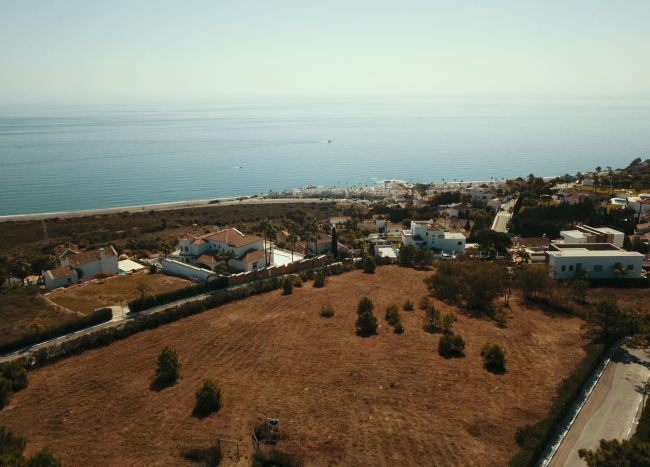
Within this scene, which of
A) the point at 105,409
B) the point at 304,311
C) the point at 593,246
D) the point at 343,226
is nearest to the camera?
the point at 105,409

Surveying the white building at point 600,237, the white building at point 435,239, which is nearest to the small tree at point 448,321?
the white building at point 435,239

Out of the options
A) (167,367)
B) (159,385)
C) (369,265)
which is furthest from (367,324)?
(369,265)

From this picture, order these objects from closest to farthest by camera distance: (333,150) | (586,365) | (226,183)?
(586,365) < (226,183) < (333,150)

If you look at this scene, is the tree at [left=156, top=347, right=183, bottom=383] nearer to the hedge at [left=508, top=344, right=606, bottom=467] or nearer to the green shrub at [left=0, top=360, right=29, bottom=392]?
the green shrub at [left=0, top=360, right=29, bottom=392]

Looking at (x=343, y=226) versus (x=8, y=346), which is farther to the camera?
(x=343, y=226)

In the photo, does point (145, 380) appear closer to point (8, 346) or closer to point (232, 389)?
point (232, 389)

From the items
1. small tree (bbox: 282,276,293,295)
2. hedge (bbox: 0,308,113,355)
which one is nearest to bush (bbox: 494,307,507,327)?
small tree (bbox: 282,276,293,295)

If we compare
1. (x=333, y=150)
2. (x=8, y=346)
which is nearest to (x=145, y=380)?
(x=8, y=346)
